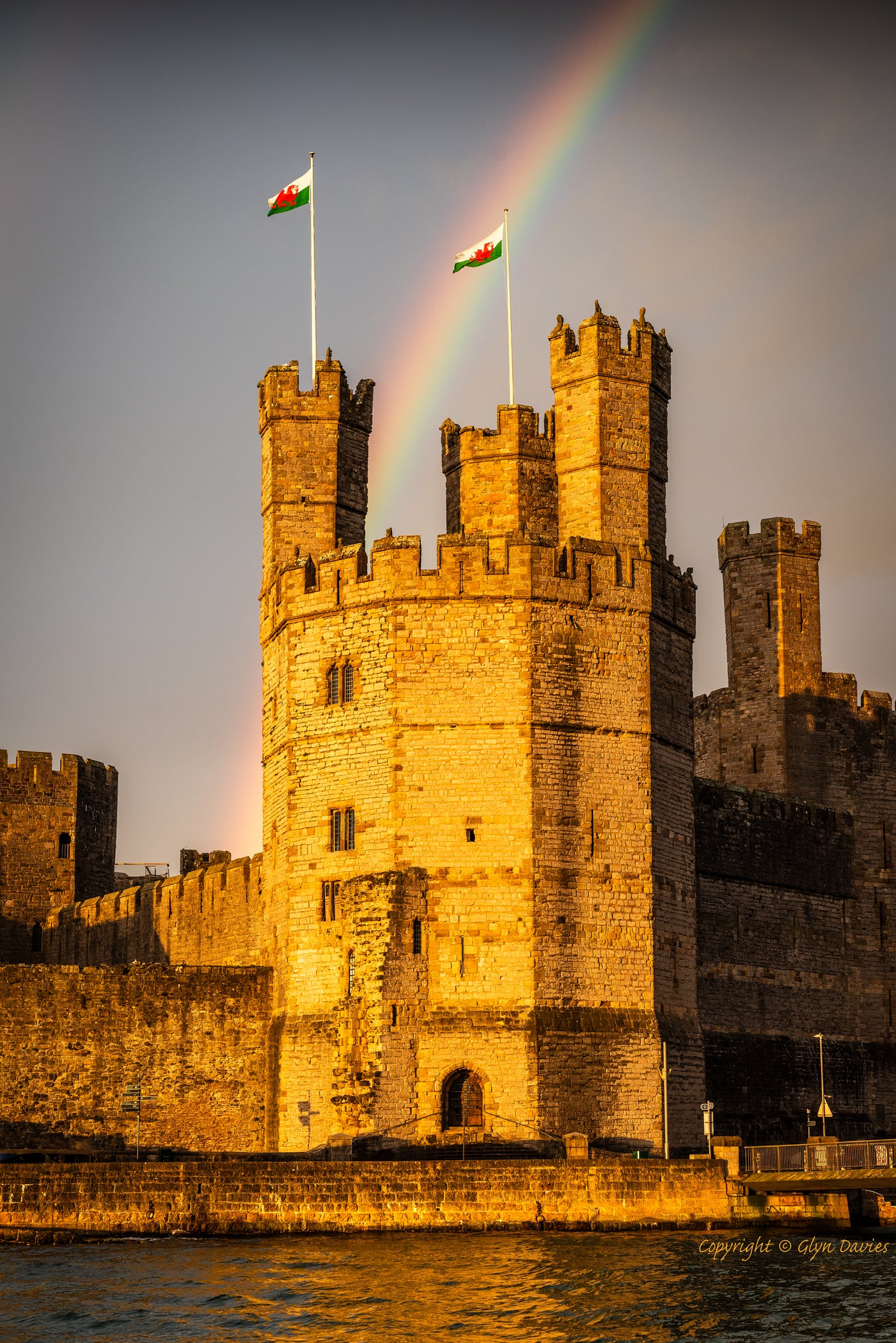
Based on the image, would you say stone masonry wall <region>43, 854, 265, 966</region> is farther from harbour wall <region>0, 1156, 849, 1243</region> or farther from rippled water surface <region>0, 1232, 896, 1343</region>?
rippled water surface <region>0, 1232, 896, 1343</region>

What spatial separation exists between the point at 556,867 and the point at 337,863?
459 cm

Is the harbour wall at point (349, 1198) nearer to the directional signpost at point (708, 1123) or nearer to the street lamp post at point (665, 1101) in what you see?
the directional signpost at point (708, 1123)

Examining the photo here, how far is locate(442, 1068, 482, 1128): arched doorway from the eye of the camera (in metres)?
41.6

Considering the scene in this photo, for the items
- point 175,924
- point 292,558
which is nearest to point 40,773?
point 175,924

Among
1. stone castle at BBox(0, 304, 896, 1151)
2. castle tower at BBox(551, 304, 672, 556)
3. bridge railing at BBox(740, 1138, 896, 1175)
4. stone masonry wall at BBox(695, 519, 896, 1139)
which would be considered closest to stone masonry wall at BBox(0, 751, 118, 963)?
stone castle at BBox(0, 304, 896, 1151)

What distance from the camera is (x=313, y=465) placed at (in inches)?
1882

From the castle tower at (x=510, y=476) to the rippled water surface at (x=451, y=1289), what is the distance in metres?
16.7

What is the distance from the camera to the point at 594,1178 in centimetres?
3759

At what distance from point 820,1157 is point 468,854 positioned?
9.19 metres

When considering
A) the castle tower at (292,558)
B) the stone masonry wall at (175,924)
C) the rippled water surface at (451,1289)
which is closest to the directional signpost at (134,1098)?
the castle tower at (292,558)

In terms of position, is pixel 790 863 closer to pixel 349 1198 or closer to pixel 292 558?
pixel 292 558

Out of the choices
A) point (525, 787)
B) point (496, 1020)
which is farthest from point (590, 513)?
point (496, 1020)

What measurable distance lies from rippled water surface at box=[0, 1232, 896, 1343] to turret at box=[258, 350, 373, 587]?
16388 mm

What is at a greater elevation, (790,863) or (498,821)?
(790,863)
